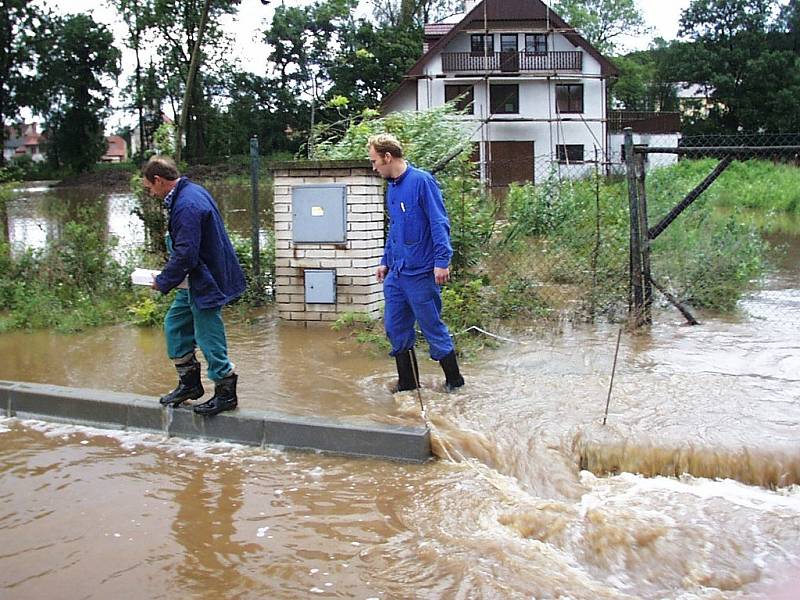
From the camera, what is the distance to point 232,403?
233 inches

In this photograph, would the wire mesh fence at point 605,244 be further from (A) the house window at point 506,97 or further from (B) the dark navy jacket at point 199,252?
(A) the house window at point 506,97

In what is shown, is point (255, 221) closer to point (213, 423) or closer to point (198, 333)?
point (198, 333)

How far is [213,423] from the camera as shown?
19.2 ft

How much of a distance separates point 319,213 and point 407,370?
3.27m

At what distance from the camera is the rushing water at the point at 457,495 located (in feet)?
12.8

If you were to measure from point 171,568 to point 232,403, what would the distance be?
1.98m

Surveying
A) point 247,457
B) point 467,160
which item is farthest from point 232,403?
point 467,160

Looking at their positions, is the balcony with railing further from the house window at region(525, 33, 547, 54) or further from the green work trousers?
the green work trousers

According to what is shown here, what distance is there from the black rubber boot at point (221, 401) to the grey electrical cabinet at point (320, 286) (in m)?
3.48

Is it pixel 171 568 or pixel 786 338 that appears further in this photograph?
pixel 786 338

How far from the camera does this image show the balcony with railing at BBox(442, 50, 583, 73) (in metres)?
43.4

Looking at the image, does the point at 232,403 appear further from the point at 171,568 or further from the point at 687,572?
the point at 687,572

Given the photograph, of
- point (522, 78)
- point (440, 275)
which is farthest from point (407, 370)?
point (522, 78)

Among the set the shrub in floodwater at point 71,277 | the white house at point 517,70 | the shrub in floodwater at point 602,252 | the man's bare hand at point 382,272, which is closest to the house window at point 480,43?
the white house at point 517,70
